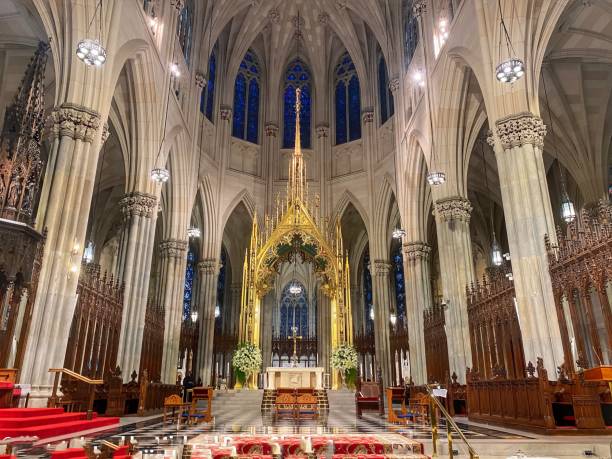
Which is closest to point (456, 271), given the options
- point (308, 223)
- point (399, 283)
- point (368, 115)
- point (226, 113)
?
point (308, 223)

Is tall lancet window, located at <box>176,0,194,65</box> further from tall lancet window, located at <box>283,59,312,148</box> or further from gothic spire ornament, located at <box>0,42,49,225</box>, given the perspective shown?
gothic spire ornament, located at <box>0,42,49,225</box>

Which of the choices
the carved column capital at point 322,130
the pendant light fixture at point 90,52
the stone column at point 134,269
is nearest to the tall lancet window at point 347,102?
the carved column capital at point 322,130

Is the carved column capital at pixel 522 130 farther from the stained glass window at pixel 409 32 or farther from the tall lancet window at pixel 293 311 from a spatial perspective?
the tall lancet window at pixel 293 311

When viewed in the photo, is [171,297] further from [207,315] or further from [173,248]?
[207,315]

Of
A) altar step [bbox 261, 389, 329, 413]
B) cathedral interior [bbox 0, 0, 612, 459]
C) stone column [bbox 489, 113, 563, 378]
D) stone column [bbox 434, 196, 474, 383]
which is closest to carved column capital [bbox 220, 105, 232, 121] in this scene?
cathedral interior [bbox 0, 0, 612, 459]

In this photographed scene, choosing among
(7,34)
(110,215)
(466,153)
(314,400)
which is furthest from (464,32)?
(110,215)

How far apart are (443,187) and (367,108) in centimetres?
1127

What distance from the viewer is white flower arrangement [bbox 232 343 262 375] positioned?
19594mm

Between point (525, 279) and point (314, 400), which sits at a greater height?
point (525, 279)

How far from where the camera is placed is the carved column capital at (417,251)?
21578mm

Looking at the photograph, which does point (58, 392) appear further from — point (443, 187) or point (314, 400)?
point (443, 187)

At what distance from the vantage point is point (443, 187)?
1797cm

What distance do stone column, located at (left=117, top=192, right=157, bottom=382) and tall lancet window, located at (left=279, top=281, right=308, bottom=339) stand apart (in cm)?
1962

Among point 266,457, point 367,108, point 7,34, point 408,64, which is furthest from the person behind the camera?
point 367,108
